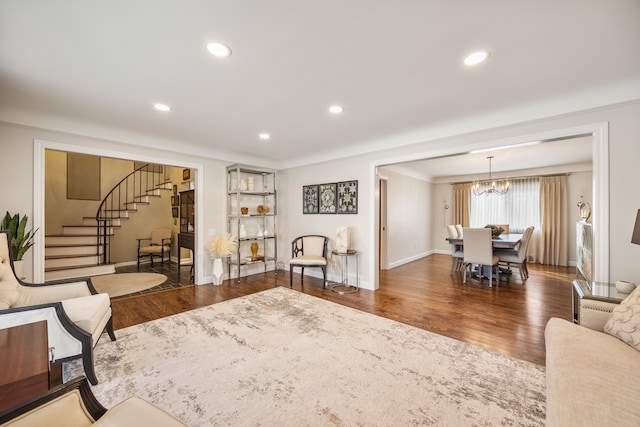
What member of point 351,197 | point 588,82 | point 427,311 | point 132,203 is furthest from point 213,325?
point 132,203

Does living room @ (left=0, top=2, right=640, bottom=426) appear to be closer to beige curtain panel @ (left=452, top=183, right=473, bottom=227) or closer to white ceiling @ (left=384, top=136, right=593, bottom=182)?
white ceiling @ (left=384, top=136, right=593, bottom=182)

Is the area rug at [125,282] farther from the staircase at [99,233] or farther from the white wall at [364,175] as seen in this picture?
the white wall at [364,175]

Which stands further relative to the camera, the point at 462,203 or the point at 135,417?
the point at 462,203

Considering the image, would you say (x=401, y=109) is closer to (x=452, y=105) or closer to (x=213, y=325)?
(x=452, y=105)

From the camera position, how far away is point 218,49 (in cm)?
184

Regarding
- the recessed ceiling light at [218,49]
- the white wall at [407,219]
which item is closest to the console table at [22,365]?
the recessed ceiling light at [218,49]

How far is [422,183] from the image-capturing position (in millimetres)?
7777

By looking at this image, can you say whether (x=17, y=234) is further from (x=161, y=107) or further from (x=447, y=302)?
(x=447, y=302)

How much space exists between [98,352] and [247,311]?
57.0 inches

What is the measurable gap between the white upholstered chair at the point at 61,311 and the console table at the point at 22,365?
19 cm

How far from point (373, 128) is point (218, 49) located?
230 centimetres

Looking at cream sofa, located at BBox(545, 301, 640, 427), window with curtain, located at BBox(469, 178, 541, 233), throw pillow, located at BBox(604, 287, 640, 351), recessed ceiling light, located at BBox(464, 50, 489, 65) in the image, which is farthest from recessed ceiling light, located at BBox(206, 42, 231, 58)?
window with curtain, located at BBox(469, 178, 541, 233)

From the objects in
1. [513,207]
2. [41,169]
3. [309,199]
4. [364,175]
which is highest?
[364,175]

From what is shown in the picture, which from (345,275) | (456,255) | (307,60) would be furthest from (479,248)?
(307,60)
